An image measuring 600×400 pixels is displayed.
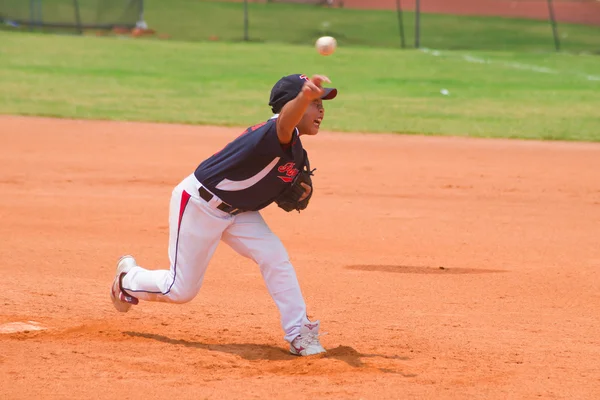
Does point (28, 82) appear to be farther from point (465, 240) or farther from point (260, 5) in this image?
point (260, 5)

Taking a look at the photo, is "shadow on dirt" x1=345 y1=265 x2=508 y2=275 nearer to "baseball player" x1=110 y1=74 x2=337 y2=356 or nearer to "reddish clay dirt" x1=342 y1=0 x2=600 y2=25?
"baseball player" x1=110 y1=74 x2=337 y2=356

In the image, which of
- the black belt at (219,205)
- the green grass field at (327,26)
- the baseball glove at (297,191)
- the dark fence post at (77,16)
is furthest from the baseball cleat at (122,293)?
the dark fence post at (77,16)

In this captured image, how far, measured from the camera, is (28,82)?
20.8 m

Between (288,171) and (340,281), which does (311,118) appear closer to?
(288,171)

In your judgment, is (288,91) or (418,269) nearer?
(288,91)

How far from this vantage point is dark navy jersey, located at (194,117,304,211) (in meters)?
5.45

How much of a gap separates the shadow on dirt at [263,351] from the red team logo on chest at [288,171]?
1024 millimetres

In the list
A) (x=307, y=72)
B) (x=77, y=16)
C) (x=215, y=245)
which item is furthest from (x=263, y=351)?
(x=77, y=16)

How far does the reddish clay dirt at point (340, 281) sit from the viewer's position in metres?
5.31

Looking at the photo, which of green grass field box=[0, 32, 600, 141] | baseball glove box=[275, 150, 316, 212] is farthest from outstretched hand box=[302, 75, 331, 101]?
green grass field box=[0, 32, 600, 141]

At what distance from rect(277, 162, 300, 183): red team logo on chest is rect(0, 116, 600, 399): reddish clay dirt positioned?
103 cm

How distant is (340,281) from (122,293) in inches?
82.9

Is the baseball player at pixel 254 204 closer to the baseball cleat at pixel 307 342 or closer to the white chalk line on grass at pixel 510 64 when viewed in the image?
the baseball cleat at pixel 307 342

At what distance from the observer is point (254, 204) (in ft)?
18.5
